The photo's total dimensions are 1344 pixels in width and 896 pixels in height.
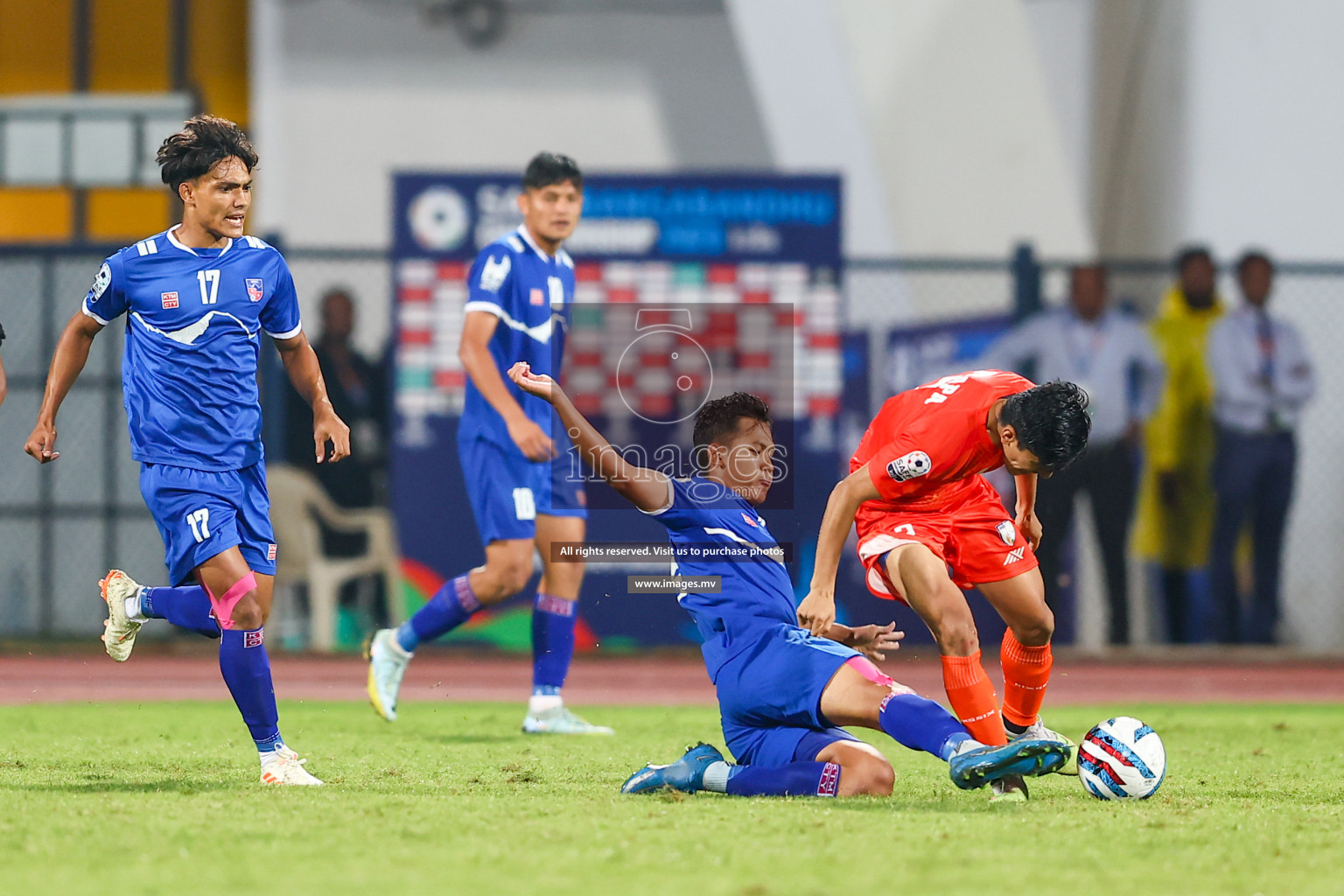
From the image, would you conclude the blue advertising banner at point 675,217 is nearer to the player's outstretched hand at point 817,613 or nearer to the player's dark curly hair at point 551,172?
the player's dark curly hair at point 551,172

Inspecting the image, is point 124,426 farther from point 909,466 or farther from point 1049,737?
point 1049,737

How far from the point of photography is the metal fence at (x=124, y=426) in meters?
12.5

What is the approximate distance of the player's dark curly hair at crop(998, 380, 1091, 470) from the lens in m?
5.25

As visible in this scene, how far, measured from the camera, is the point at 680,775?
511 centimetres

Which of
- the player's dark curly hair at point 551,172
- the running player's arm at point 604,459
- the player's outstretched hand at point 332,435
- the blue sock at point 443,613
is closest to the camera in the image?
the running player's arm at point 604,459

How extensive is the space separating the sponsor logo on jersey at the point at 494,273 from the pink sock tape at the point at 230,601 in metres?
2.38

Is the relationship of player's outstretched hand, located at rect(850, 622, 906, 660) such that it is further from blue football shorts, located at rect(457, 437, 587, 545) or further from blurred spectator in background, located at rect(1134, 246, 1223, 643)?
blurred spectator in background, located at rect(1134, 246, 1223, 643)

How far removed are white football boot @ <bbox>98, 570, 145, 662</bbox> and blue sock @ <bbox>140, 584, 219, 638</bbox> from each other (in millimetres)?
215

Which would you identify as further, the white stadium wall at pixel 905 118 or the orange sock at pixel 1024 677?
the white stadium wall at pixel 905 118

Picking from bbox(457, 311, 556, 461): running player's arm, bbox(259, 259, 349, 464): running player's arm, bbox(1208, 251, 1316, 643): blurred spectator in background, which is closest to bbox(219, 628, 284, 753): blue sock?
bbox(259, 259, 349, 464): running player's arm

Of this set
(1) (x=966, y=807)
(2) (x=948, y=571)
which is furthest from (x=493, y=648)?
(1) (x=966, y=807)

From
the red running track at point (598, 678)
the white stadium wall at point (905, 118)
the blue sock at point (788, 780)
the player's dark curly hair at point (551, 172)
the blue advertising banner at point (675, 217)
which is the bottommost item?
the red running track at point (598, 678)

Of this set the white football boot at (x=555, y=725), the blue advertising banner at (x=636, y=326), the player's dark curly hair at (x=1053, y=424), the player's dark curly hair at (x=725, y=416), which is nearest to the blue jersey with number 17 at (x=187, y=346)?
the player's dark curly hair at (x=725, y=416)

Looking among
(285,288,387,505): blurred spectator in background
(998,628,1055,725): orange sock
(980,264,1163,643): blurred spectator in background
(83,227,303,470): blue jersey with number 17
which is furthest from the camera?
(285,288,387,505): blurred spectator in background
